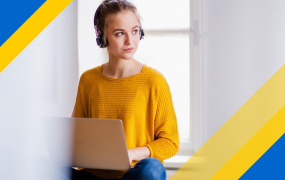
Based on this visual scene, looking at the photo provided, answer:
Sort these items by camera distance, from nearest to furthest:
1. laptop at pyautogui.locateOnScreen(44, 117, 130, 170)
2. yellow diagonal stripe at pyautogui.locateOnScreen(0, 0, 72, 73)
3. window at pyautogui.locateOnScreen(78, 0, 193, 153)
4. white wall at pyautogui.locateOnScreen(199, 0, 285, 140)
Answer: laptop at pyautogui.locateOnScreen(44, 117, 130, 170) → yellow diagonal stripe at pyautogui.locateOnScreen(0, 0, 72, 73) → white wall at pyautogui.locateOnScreen(199, 0, 285, 140) → window at pyautogui.locateOnScreen(78, 0, 193, 153)

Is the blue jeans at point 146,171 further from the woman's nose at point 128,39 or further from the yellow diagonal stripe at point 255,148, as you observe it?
the yellow diagonal stripe at point 255,148

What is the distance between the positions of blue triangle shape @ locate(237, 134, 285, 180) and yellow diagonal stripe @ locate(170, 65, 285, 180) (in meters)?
0.22

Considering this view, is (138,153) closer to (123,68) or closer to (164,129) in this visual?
(164,129)

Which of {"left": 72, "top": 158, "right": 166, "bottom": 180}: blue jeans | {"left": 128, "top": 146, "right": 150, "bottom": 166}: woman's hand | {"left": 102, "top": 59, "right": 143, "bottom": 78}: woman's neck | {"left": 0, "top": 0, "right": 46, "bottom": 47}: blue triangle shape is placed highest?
{"left": 0, "top": 0, "right": 46, "bottom": 47}: blue triangle shape

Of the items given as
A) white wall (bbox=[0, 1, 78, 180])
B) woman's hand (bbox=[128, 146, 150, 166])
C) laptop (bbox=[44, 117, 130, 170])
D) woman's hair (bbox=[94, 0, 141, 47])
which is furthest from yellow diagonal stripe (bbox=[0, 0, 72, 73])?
woman's hand (bbox=[128, 146, 150, 166])

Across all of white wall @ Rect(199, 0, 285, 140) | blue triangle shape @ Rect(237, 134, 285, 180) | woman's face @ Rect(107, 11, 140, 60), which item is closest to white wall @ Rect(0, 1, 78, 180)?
woman's face @ Rect(107, 11, 140, 60)

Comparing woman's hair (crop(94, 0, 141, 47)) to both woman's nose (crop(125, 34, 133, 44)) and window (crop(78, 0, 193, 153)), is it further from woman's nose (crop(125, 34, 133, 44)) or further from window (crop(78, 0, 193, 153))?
window (crop(78, 0, 193, 153))

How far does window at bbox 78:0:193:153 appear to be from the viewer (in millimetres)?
2010

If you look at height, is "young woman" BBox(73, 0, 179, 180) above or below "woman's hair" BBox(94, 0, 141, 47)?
below

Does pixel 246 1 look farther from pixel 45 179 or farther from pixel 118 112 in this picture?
pixel 45 179

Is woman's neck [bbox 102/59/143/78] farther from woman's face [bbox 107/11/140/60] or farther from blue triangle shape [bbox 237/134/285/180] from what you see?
blue triangle shape [bbox 237/134/285/180]

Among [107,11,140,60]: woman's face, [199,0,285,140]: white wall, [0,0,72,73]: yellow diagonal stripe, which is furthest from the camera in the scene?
[199,0,285,140]: white wall

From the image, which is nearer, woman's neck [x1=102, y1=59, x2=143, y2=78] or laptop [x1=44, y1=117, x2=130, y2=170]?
laptop [x1=44, y1=117, x2=130, y2=170]

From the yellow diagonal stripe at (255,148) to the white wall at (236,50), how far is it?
13 centimetres
